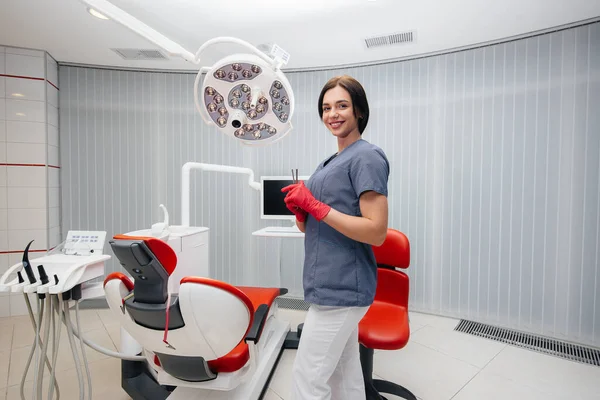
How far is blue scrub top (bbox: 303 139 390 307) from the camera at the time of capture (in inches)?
42.5

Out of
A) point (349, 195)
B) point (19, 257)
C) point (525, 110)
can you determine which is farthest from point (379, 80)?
point (19, 257)

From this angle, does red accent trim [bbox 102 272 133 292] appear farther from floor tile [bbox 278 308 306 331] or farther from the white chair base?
floor tile [bbox 278 308 306 331]

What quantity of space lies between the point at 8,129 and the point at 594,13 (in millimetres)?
4679

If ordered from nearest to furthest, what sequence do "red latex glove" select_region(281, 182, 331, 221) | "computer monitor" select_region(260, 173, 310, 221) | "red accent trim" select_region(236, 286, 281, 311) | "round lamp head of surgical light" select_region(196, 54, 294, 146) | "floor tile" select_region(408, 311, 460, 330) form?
"red latex glove" select_region(281, 182, 331, 221)
"round lamp head of surgical light" select_region(196, 54, 294, 146)
"red accent trim" select_region(236, 286, 281, 311)
"floor tile" select_region(408, 311, 460, 330)
"computer monitor" select_region(260, 173, 310, 221)

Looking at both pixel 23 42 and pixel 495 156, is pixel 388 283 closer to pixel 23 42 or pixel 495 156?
pixel 495 156

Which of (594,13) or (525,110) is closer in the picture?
(594,13)

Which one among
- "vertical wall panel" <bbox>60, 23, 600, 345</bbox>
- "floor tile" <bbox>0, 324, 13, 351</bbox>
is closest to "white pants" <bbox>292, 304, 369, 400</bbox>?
"vertical wall panel" <bbox>60, 23, 600, 345</bbox>

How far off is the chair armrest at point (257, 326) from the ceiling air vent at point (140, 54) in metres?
2.51

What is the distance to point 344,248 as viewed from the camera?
3.63 feet

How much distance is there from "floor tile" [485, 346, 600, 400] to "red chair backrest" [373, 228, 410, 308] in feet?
2.82

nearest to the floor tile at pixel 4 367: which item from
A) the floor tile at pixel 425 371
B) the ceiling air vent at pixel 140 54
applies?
the floor tile at pixel 425 371

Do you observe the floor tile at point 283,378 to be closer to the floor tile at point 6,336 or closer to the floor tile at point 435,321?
the floor tile at point 435,321

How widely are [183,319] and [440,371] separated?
1.69 m

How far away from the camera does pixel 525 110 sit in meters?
2.51
